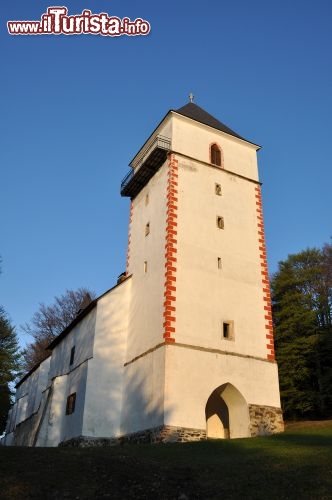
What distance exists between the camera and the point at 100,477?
473 inches

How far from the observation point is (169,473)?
12438mm

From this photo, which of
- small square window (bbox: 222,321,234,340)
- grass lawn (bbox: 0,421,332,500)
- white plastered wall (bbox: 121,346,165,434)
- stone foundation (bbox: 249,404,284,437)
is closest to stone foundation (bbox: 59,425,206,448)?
white plastered wall (bbox: 121,346,165,434)

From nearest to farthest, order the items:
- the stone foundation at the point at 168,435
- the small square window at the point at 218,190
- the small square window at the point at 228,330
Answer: the stone foundation at the point at 168,435 < the small square window at the point at 228,330 < the small square window at the point at 218,190

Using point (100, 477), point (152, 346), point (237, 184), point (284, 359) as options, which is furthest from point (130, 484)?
point (284, 359)

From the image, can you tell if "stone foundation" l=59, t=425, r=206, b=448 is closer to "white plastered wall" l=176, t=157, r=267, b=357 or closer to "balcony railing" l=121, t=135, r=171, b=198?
"white plastered wall" l=176, t=157, r=267, b=357

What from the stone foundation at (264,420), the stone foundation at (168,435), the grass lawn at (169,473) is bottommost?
the grass lawn at (169,473)

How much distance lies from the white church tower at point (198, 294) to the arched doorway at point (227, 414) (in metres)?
0.05

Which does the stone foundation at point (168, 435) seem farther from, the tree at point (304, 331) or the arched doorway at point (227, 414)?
the tree at point (304, 331)

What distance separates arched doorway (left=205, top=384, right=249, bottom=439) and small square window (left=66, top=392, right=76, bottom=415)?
6.70 m

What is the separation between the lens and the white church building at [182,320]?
20.6 meters

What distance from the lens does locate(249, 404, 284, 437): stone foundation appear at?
20688 mm

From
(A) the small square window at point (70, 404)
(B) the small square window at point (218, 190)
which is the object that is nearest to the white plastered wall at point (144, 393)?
(A) the small square window at point (70, 404)

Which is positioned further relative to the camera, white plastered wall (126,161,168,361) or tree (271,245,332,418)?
tree (271,245,332,418)

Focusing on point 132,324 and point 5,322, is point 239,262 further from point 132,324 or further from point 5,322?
point 5,322
